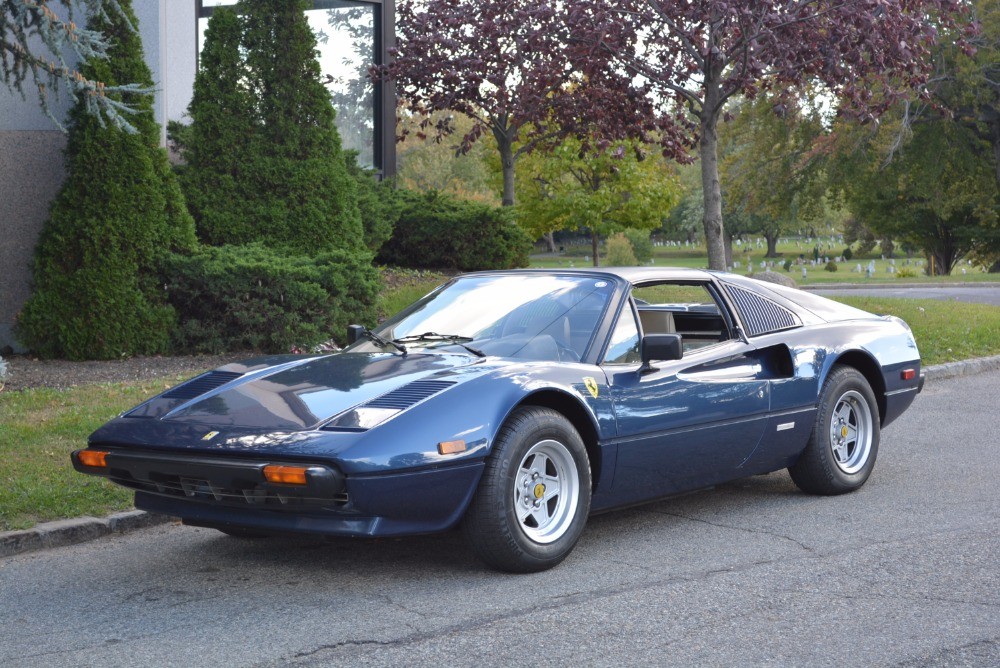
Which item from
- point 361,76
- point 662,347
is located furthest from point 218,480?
point 361,76

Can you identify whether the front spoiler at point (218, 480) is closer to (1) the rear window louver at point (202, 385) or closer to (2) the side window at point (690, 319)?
(1) the rear window louver at point (202, 385)

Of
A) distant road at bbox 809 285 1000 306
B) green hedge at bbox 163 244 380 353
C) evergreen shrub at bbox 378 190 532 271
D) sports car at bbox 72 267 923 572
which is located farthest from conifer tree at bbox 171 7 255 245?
distant road at bbox 809 285 1000 306

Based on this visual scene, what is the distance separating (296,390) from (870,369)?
147 inches

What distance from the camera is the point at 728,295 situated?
6457 millimetres

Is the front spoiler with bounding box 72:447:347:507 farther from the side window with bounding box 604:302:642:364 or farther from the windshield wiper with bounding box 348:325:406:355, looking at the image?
the side window with bounding box 604:302:642:364

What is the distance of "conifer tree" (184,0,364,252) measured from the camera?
13.1 m

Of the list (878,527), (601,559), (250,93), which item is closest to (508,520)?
(601,559)

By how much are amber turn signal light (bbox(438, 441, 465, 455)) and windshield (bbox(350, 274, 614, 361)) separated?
2.83ft

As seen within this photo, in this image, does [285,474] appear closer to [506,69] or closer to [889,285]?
[506,69]

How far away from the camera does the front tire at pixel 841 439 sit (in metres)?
6.52

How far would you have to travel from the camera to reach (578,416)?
5.30m

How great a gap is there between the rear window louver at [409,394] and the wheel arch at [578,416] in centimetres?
44

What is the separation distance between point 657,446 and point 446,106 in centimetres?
1413

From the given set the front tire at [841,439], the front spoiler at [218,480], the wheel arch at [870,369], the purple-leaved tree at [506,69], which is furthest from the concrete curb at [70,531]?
the purple-leaved tree at [506,69]
